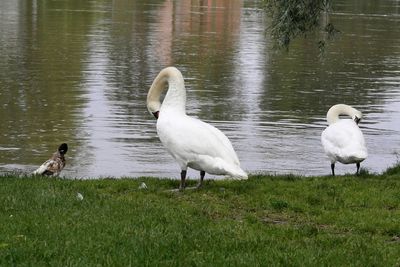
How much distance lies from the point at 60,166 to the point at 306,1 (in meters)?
6.64

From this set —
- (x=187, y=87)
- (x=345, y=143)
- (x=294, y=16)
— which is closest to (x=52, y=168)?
(x=345, y=143)

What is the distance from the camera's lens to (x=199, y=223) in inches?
392

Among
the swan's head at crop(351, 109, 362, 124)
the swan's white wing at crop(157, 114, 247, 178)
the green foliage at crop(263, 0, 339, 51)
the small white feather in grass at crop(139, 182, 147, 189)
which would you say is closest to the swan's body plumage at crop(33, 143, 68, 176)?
the small white feather in grass at crop(139, 182, 147, 189)

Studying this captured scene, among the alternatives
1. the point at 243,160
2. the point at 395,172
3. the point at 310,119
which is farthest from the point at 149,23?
the point at 395,172

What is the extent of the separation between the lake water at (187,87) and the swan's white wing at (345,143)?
123 inches

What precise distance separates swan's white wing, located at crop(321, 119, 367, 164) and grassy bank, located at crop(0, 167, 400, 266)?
1717 millimetres

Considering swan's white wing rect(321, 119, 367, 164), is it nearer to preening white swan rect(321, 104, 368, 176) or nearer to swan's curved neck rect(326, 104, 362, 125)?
preening white swan rect(321, 104, 368, 176)

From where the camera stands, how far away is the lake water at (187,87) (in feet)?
70.7

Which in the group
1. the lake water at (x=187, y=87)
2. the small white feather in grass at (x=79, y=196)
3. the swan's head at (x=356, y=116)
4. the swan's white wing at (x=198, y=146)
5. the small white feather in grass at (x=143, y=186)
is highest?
the swan's white wing at (x=198, y=146)

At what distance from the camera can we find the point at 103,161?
67.3ft

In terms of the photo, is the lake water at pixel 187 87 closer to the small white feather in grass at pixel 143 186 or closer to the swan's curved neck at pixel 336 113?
the swan's curved neck at pixel 336 113

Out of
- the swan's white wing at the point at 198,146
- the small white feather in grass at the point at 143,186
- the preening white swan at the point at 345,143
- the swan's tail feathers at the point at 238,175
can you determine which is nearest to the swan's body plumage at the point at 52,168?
the small white feather in grass at the point at 143,186

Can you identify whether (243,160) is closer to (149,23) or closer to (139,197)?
(139,197)

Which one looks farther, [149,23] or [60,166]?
[149,23]
